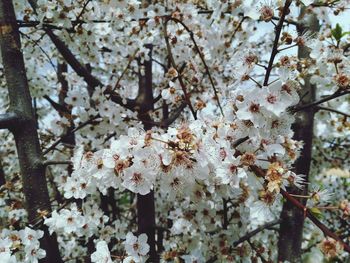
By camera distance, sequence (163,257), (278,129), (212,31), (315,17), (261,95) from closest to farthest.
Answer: (261,95)
(278,129)
(163,257)
(315,17)
(212,31)

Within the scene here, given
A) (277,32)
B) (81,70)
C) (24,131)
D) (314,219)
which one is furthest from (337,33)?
(24,131)

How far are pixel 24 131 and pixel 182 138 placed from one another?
4.89ft

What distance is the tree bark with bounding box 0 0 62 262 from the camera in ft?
9.12

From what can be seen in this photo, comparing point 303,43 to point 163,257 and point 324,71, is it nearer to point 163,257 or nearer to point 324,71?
point 324,71

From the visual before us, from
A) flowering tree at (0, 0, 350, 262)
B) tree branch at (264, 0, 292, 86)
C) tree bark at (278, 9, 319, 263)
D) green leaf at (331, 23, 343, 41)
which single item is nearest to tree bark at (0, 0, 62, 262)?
flowering tree at (0, 0, 350, 262)

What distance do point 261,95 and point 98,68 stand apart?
491cm

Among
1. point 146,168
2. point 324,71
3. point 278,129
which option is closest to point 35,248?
point 146,168

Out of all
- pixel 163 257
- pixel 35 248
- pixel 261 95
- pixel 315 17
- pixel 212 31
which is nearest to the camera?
pixel 261 95

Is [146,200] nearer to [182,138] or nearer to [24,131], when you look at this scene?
[24,131]

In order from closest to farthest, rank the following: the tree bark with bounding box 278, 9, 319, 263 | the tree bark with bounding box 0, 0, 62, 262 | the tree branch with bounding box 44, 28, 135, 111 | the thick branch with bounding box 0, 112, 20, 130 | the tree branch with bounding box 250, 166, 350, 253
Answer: the tree branch with bounding box 250, 166, 350, 253 < the thick branch with bounding box 0, 112, 20, 130 < the tree bark with bounding box 0, 0, 62, 262 < the tree branch with bounding box 44, 28, 135, 111 < the tree bark with bounding box 278, 9, 319, 263

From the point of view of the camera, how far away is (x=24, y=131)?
2.79 m

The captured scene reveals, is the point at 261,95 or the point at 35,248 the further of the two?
the point at 35,248

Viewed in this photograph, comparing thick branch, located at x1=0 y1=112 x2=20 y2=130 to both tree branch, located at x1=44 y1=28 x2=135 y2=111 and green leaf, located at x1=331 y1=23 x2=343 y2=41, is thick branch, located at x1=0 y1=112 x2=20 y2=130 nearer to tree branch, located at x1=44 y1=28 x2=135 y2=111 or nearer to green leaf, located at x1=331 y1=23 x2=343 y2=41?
tree branch, located at x1=44 y1=28 x2=135 y2=111

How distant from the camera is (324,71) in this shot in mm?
2988
